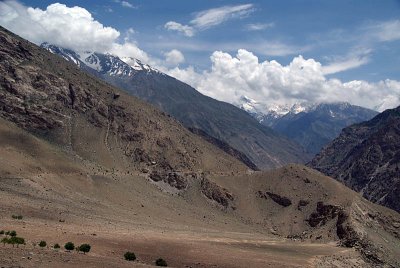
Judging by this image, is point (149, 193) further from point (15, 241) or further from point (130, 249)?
point (15, 241)

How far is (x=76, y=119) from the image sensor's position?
181875 millimetres

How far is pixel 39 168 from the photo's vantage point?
136500mm

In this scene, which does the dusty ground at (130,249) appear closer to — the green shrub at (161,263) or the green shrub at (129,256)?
the green shrub at (129,256)

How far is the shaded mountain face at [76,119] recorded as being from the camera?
553ft

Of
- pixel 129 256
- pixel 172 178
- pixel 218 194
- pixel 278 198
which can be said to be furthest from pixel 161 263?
pixel 278 198

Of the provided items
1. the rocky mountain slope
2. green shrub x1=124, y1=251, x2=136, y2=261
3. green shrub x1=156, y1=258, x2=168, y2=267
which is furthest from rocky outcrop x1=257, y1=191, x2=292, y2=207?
green shrub x1=124, y1=251, x2=136, y2=261

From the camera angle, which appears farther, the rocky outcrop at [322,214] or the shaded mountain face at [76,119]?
the shaded mountain face at [76,119]

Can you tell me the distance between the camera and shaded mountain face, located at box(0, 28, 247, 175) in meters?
168

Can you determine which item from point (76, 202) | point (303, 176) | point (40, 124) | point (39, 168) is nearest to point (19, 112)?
point (40, 124)

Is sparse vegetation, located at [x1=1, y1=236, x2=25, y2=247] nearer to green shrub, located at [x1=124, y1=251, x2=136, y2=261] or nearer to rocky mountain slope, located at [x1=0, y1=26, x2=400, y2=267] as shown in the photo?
green shrub, located at [x1=124, y1=251, x2=136, y2=261]

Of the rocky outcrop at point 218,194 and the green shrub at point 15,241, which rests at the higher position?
the green shrub at point 15,241

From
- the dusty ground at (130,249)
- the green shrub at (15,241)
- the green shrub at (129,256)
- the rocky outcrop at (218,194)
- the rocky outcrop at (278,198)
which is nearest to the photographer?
the dusty ground at (130,249)

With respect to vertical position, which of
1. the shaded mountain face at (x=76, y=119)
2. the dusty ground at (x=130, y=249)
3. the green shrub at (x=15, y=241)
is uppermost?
the shaded mountain face at (x=76, y=119)

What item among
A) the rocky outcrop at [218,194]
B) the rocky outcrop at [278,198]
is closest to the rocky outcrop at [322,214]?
the rocky outcrop at [278,198]
